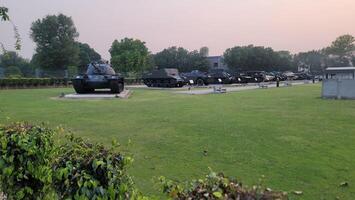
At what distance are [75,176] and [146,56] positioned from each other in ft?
263

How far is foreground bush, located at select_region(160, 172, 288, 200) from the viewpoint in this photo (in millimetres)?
2033

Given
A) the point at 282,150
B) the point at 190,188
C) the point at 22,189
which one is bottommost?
the point at 282,150

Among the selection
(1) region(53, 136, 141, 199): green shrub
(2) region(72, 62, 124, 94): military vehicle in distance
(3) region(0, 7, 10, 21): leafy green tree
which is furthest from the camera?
(2) region(72, 62, 124, 94): military vehicle in distance

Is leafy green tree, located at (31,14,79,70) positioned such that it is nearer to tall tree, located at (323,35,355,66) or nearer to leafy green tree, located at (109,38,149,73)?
leafy green tree, located at (109,38,149,73)

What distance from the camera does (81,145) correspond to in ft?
10.7

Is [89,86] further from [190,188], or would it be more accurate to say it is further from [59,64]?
[59,64]

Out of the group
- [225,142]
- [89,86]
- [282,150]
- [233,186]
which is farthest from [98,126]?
[89,86]

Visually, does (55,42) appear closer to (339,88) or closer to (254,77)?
(254,77)

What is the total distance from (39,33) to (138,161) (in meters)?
79.8

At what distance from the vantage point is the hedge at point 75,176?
2.21m

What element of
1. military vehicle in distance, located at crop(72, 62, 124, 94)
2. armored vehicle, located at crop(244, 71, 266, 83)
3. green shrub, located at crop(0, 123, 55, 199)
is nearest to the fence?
military vehicle in distance, located at crop(72, 62, 124, 94)

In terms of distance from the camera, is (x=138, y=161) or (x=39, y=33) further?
(x=39, y=33)

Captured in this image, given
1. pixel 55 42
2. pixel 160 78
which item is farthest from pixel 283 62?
pixel 160 78

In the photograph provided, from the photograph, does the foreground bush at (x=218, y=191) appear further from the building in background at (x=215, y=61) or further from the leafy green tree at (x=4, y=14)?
the building in background at (x=215, y=61)
